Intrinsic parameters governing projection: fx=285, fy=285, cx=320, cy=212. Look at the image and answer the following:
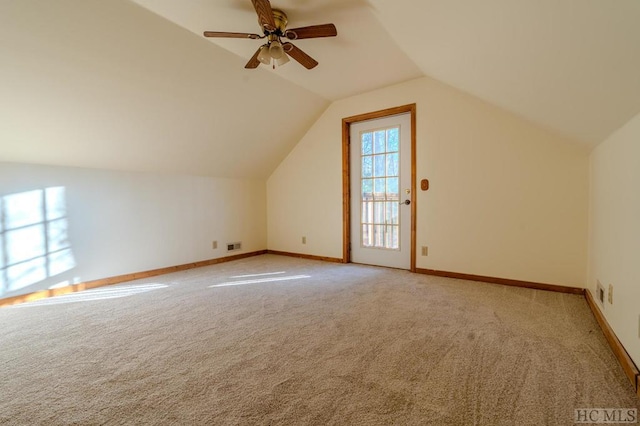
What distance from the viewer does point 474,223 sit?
10.6 feet

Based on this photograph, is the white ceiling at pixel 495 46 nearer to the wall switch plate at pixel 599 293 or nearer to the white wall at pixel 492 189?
the white wall at pixel 492 189

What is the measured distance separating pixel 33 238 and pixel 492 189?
15.7 feet

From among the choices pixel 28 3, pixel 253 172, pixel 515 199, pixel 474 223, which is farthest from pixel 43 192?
pixel 515 199

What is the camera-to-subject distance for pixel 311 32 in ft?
7.13

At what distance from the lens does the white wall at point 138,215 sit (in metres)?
3.06

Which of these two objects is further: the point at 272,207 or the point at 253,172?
the point at 272,207

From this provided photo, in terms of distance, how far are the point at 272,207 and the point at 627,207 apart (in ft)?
14.6

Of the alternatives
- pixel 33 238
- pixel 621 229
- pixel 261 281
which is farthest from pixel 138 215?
pixel 621 229

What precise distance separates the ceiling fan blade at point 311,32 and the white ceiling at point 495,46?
0.22m

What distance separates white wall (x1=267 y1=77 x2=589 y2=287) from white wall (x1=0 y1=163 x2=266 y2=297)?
2.46 m

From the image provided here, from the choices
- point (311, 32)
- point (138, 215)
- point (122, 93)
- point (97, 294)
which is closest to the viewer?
point (311, 32)

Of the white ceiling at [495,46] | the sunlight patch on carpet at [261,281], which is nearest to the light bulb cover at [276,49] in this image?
the white ceiling at [495,46]

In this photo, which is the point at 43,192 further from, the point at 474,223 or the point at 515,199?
the point at 515,199

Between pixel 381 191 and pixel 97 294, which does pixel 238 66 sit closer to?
pixel 381 191
